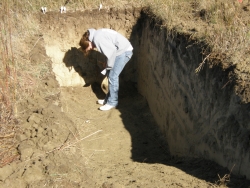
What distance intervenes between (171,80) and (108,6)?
265cm

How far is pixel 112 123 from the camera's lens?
6312 millimetres

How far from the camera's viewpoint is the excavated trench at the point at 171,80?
12.4 feet

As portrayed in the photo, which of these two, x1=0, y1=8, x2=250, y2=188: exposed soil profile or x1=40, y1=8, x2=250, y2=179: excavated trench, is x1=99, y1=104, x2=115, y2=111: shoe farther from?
x1=40, y1=8, x2=250, y2=179: excavated trench

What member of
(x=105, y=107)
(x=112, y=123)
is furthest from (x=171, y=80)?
(x=105, y=107)

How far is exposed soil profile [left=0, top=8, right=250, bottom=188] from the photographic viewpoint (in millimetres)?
3537

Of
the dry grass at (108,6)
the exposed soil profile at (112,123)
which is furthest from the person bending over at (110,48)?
the dry grass at (108,6)

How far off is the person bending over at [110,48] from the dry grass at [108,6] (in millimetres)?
878

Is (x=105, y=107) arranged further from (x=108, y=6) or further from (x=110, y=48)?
(x=108, y=6)

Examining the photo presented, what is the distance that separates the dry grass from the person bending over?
0.88 m

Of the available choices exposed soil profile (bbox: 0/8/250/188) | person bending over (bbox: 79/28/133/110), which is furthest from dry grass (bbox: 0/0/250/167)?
person bending over (bbox: 79/28/133/110)

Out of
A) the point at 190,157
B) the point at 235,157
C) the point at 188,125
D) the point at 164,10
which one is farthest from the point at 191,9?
the point at 235,157

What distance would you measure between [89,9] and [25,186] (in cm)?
477

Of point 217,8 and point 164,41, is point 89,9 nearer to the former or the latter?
point 164,41

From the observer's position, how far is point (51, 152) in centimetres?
375
